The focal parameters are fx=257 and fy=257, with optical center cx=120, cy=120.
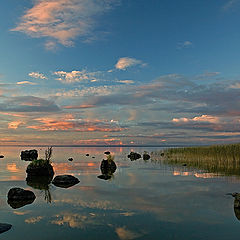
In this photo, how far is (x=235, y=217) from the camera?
14422 mm

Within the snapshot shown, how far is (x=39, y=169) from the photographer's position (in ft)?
105

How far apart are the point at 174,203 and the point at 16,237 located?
414 inches

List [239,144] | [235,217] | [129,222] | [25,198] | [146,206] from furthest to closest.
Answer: [239,144] → [25,198] → [146,206] → [235,217] → [129,222]

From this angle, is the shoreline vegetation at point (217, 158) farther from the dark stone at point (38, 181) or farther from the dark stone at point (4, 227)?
the dark stone at point (4, 227)

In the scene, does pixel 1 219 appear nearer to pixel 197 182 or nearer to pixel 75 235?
pixel 75 235

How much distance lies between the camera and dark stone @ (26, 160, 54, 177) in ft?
104

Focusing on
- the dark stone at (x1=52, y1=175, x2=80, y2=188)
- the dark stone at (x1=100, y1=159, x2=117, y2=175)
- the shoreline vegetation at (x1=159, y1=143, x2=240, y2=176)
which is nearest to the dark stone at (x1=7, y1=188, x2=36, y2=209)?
the dark stone at (x1=52, y1=175, x2=80, y2=188)

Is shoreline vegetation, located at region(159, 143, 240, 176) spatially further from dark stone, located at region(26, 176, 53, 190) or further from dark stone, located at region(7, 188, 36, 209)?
dark stone, located at region(7, 188, 36, 209)

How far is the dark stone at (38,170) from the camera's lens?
31641mm

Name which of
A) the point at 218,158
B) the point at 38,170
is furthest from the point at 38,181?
the point at 218,158

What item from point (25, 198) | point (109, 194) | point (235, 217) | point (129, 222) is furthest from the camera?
point (109, 194)

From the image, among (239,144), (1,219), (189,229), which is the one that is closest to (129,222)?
(189,229)

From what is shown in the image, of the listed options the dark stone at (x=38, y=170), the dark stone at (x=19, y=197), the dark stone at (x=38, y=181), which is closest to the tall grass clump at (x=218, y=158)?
the dark stone at (x=38, y=170)

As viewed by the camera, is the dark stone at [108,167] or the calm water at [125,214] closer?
the calm water at [125,214]
